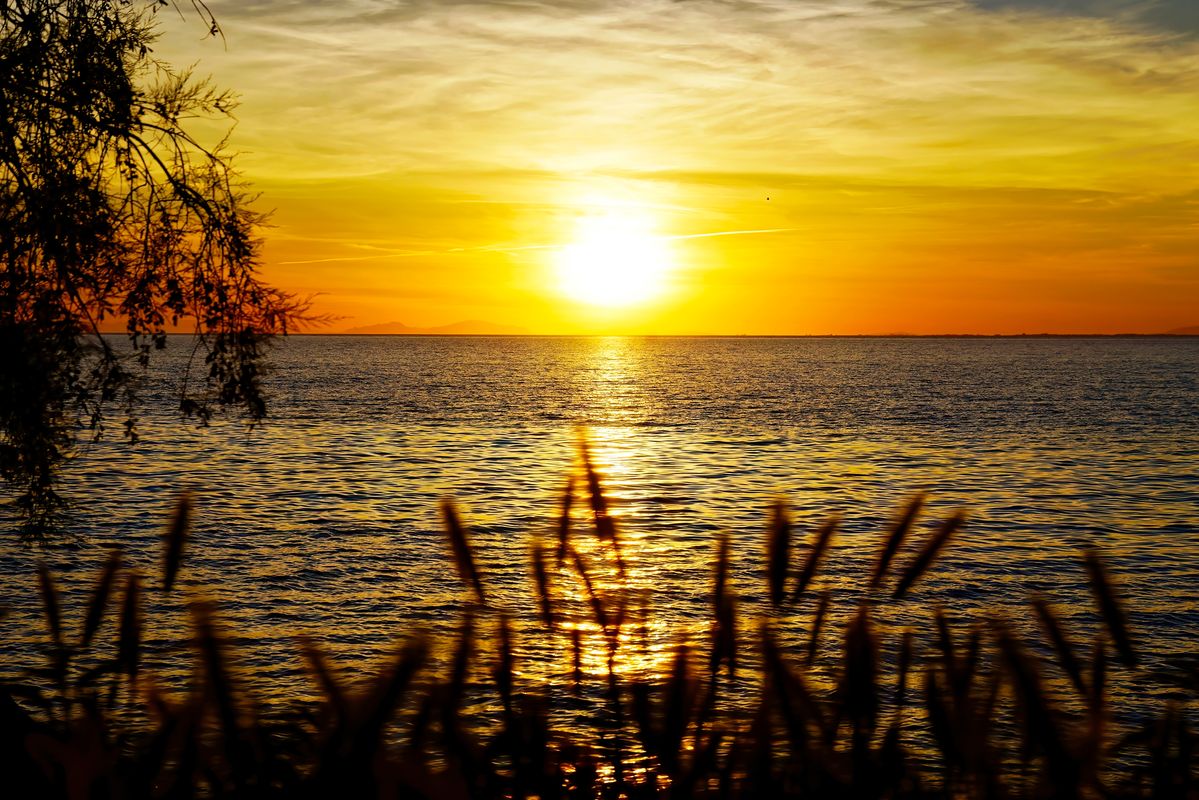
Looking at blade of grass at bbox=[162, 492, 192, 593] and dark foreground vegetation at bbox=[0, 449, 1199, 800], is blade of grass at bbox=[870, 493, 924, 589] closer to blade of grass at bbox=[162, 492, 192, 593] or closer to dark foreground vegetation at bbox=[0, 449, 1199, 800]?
dark foreground vegetation at bbox=[0, 449, 1199, 800]

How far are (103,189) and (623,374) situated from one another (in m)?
169

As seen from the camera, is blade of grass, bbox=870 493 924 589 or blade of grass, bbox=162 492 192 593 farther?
blade of grass, bbox=162 492 192 593

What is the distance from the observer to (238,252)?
45.9 feet

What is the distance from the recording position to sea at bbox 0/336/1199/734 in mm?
20359

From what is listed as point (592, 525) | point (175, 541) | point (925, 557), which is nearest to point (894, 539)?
point (925, 557)

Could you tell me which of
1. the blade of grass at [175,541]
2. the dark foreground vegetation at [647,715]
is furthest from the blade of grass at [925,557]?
the blade of grass at [175,541]

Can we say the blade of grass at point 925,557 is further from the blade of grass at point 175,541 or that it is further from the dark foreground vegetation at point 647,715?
the blade of grass at point 175,541

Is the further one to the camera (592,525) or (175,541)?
(592,525)

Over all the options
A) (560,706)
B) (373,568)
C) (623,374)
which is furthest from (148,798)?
(623,374)

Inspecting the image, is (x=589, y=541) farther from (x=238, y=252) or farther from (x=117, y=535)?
(x=238, y=252)

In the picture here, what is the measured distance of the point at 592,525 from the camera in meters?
4.05

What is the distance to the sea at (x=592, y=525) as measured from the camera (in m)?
20.4

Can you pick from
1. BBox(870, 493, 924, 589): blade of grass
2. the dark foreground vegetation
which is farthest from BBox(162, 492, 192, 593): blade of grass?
BBox(870, 493, 924, 589): blade of grass

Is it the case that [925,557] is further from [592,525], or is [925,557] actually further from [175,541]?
[175,541]
